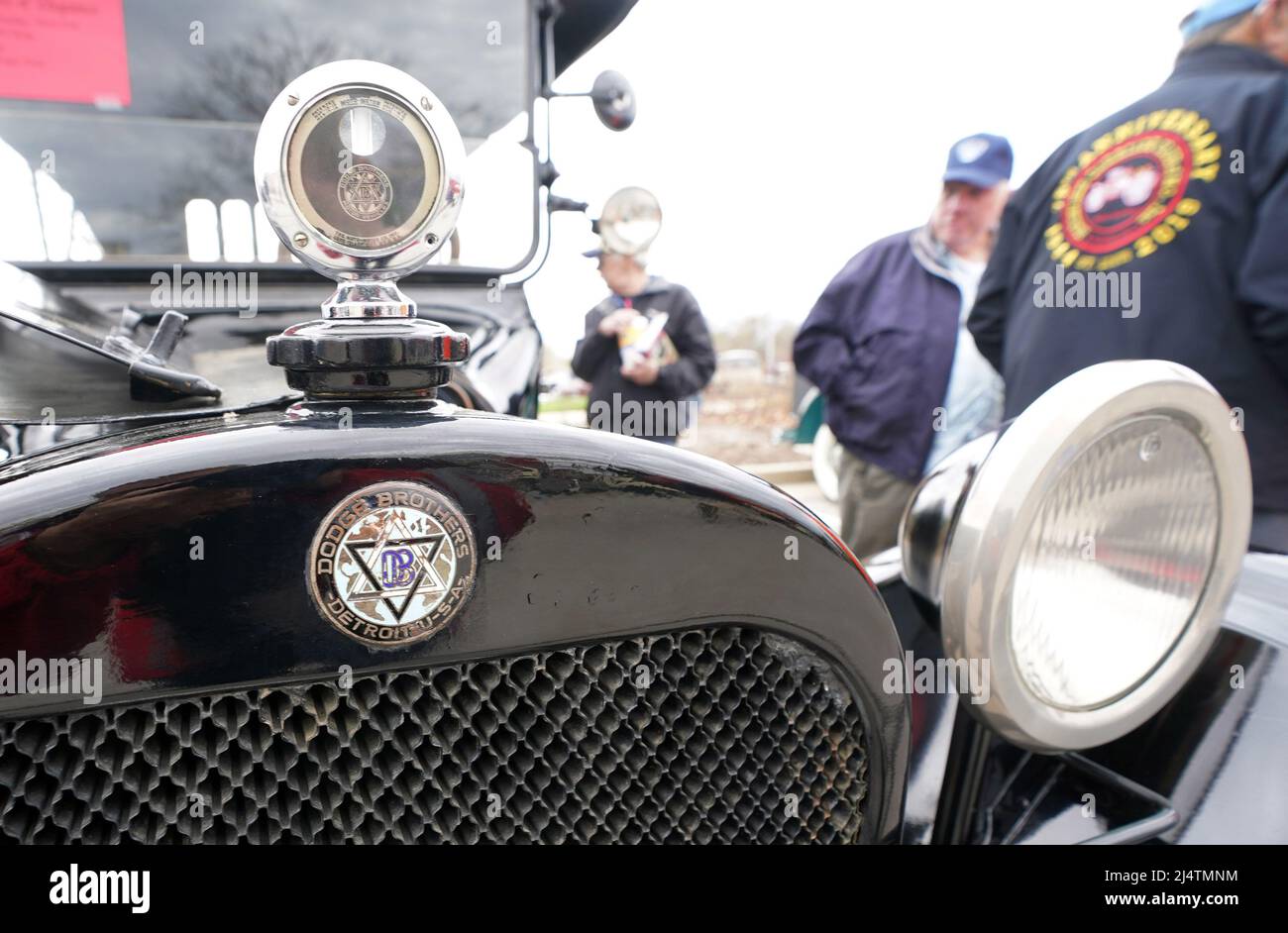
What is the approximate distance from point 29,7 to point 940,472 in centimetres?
181

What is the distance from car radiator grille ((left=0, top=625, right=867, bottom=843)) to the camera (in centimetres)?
77

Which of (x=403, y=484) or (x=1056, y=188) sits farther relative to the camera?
(x=1056, y=188)

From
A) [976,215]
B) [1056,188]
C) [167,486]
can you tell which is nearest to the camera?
[167,486]

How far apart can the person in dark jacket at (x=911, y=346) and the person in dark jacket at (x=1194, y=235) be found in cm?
78

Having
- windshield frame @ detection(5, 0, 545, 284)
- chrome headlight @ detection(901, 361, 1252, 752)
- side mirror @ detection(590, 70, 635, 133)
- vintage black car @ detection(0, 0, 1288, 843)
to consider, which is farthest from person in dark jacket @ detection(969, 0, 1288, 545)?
windshield frame @ detection(5, 0, 545, 284)

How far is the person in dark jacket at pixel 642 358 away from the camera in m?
3.55

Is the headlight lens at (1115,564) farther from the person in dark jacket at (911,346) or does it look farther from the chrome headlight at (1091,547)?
the person in dark jacket at (911,346)

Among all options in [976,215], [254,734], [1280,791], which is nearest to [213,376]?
[254,734]

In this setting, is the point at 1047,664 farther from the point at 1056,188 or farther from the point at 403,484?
the point at 1056,188

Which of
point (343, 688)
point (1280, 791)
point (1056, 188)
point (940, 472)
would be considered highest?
point (1056, 188)

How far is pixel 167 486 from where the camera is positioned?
2.46 feet

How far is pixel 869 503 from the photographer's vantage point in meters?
3.25

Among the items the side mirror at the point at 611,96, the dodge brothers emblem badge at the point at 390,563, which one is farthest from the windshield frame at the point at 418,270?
the dodge brothers emblem badge at the point at 390,563

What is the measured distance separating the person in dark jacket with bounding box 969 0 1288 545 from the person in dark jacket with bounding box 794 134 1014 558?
782mm
